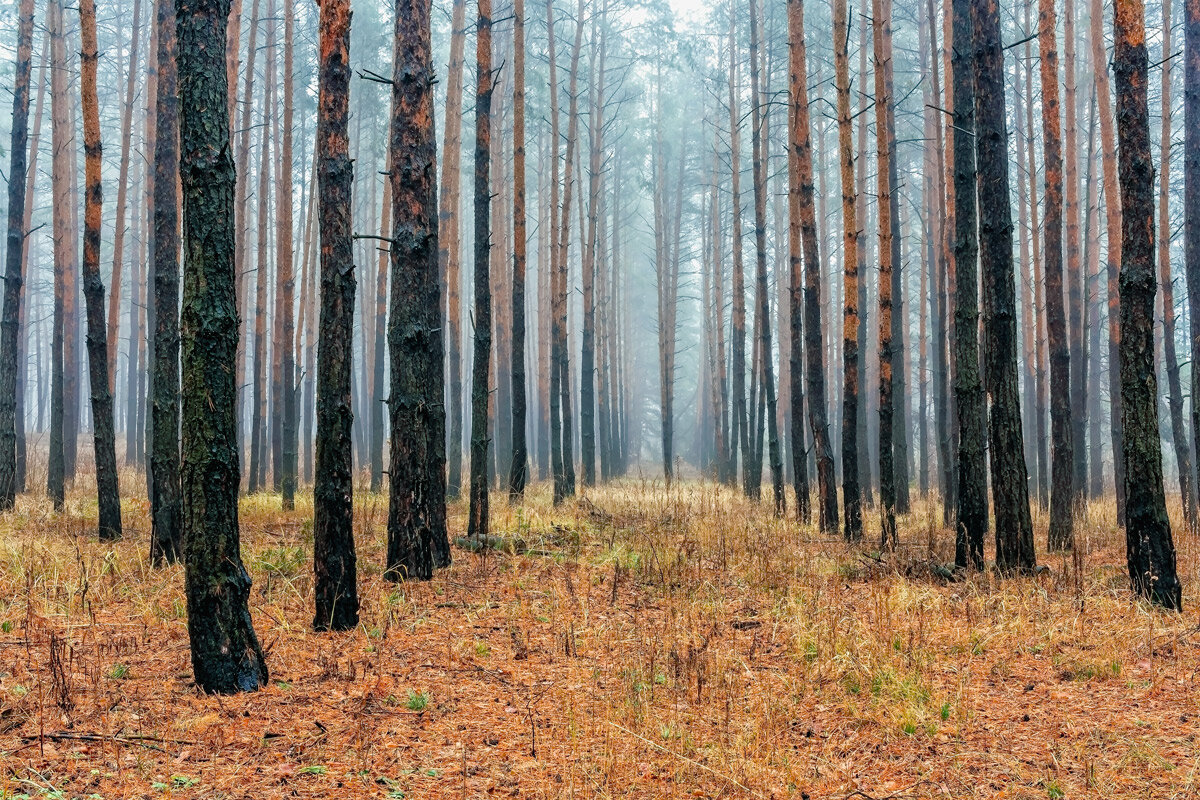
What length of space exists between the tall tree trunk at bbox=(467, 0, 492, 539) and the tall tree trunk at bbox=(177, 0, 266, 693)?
4744mm

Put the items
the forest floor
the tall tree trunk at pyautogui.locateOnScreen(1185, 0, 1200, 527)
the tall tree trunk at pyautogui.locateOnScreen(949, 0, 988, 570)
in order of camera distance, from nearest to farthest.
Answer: the forest floor → the tall tree trunk at pyautogui.locateOnScreen(949, 0, 988, 570) → the tall tree trunk at pyautogui.locateOnScreen(1185, 0, 1200, 527)

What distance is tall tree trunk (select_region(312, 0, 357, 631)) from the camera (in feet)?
18.3

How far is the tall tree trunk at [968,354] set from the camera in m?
7.84

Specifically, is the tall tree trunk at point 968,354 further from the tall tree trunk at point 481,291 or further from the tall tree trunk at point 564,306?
the tall tree trunk at point 564,306

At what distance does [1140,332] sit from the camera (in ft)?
20.1

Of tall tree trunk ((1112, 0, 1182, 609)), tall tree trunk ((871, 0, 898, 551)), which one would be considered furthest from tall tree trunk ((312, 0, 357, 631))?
tall tree trunk ((871, 0, 898, 551))

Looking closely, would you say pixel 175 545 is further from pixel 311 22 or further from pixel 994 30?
pixel 311 22

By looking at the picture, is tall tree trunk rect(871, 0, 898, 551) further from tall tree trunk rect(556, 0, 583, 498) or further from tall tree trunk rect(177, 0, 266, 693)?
tall tree trunk rect(177, 0, 266, 693)

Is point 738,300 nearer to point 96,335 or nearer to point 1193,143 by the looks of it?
point 1193,143

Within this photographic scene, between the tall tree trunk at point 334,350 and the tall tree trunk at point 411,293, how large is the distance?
1.09 m

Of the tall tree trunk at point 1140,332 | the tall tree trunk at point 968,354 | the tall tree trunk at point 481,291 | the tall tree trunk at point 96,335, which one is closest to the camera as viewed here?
the tall tree trunk at point 1140,332

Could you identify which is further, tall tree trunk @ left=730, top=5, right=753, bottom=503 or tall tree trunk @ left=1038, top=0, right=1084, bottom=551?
tall tree trunk @ left=730, top=5, right=753, bottom=503

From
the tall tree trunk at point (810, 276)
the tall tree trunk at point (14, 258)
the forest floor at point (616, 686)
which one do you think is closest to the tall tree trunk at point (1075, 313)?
the tall tree trunk at point (810, 276)

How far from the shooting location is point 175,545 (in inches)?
297
